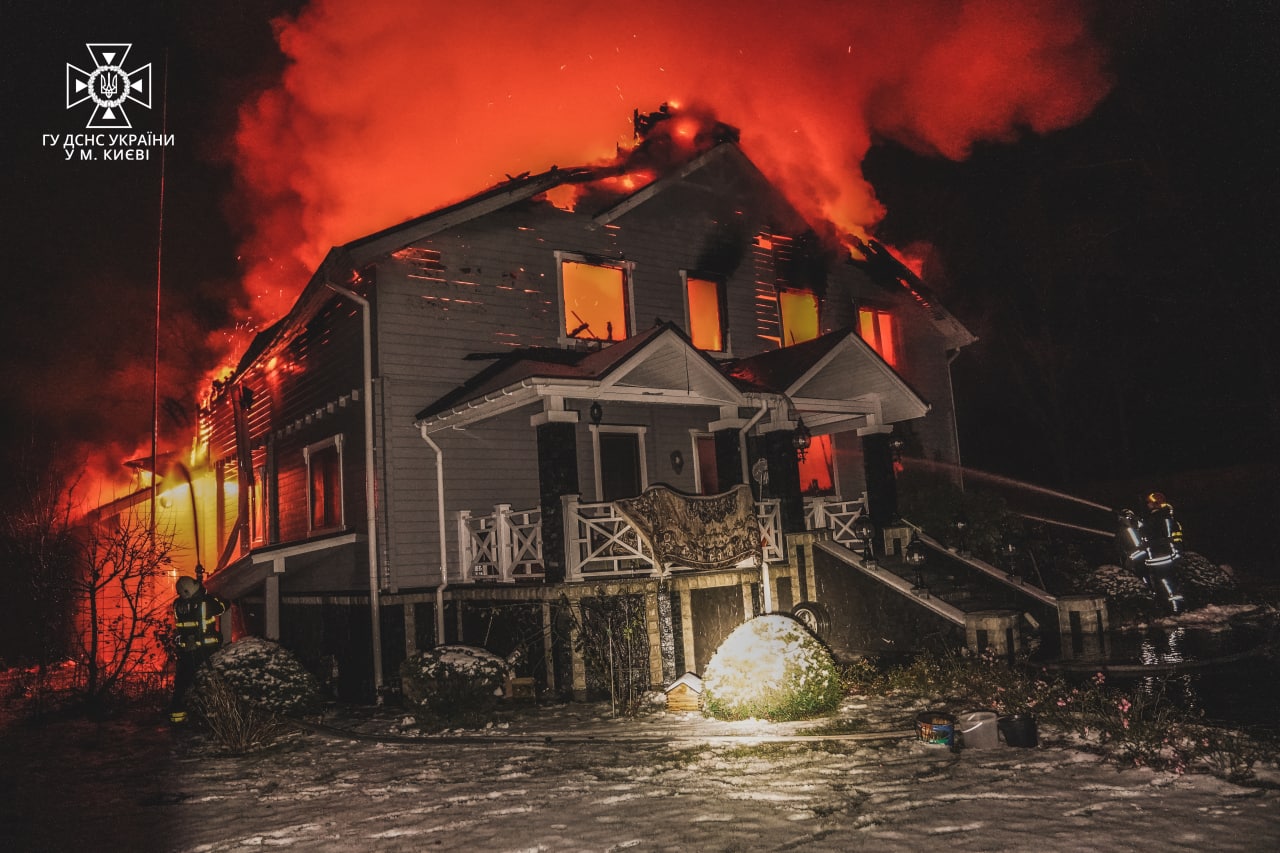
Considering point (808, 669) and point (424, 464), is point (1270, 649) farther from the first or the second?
point (424, 464)

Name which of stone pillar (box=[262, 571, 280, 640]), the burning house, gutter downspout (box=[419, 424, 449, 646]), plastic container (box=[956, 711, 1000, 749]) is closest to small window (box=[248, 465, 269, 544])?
the burning house

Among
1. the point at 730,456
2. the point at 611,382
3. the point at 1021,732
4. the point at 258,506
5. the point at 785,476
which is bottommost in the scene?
the point at 1021,732

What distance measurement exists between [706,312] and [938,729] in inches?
447

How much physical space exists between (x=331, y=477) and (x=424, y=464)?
2819 mm

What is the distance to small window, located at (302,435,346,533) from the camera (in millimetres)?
15828

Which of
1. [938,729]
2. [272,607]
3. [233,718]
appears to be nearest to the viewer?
[938,729]

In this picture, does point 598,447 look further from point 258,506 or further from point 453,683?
point 258,506

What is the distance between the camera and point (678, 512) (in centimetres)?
1277

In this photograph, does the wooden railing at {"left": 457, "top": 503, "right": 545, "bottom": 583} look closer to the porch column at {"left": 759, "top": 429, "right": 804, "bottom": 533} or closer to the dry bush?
the dry bush

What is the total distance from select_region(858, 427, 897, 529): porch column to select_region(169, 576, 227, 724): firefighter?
1070cm

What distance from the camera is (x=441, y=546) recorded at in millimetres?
14211

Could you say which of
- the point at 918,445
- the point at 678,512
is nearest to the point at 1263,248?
the point at 918,445

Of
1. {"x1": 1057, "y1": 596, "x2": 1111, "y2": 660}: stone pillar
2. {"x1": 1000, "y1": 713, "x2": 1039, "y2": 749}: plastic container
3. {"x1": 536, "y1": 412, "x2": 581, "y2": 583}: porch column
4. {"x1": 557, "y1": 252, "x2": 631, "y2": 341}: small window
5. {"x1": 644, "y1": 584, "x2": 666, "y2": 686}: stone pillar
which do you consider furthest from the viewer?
{"x1": 557, "y1": 252, "x2": 631, "y2": 341}: small window

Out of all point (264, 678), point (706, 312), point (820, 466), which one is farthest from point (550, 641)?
point (820, 466)
